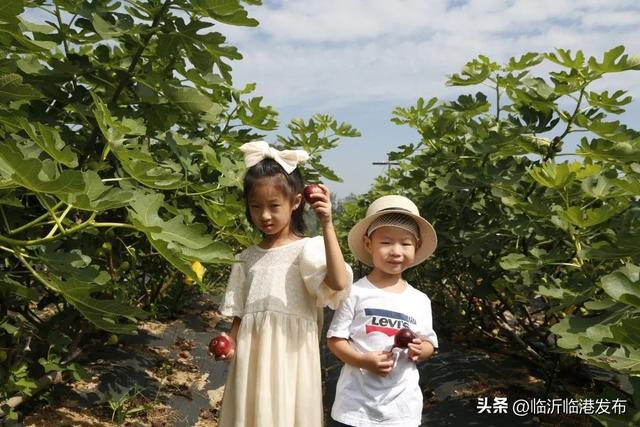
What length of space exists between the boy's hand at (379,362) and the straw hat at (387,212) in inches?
13.7

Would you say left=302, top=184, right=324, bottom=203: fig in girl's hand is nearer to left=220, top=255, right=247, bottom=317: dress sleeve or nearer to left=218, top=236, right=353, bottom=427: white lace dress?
left=218, top=236, right=353, bottom=427: white lace dress

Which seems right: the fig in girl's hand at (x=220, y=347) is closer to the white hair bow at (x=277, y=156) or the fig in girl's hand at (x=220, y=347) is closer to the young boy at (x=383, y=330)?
the young boy at (x=383, y=330)

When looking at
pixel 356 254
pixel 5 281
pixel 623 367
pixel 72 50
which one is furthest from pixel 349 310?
pixel 72 50

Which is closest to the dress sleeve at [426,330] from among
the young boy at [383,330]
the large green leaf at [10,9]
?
the young boy at [383,330]

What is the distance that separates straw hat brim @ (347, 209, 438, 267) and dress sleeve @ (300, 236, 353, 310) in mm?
168

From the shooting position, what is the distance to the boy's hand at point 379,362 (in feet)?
5.44

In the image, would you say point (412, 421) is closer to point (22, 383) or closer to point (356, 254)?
point (356, 254)

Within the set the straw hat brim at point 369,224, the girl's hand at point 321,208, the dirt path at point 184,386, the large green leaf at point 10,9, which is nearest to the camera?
the large green leaf at point 10,9

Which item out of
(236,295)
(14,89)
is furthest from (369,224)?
(14,89)

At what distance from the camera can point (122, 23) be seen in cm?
174

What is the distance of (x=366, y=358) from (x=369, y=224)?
0.41 metres

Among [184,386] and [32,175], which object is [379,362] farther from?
[184,386]

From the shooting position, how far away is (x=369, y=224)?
187 cm

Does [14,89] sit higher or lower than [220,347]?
higher
